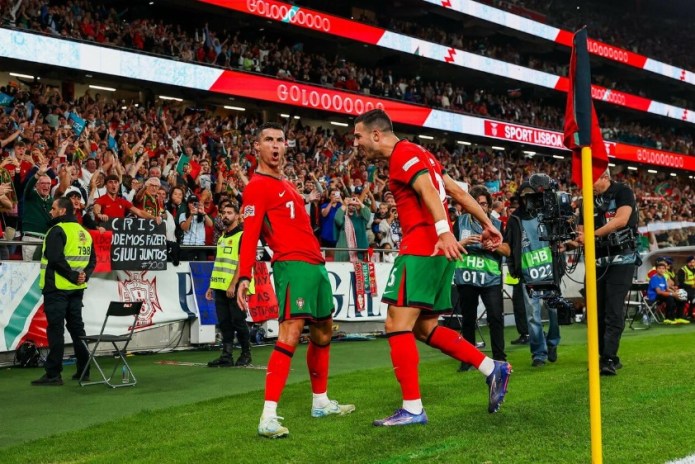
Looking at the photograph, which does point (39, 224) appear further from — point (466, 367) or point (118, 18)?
point (118, 18)

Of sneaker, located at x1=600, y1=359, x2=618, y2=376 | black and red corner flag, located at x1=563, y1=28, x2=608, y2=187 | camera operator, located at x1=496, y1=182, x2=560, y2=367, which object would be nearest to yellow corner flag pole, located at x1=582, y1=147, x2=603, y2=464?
black and red corner flag, located at x1=563, y1=28, x2=608, y2=187

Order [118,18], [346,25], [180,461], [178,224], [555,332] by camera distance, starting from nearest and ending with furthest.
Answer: [180,461] → [555,332] → [178,224] → [118,18] → [346,25]

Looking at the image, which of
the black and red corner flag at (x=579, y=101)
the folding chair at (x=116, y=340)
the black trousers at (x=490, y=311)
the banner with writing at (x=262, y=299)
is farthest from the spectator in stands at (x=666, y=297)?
the black and red corner flag at (x=579, y=101)

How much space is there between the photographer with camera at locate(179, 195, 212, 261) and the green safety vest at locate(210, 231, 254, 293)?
8.54ft

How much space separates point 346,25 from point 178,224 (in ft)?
69.9

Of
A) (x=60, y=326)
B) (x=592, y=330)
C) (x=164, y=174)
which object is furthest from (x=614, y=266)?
(x=164, y=174)

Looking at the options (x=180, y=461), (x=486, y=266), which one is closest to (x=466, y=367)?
(x=486, y=266)

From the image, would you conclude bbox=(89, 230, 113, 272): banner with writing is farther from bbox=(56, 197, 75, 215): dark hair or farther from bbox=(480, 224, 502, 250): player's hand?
bbox=(480, 224, 502, 250): player's hand

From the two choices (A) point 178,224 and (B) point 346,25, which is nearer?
(A) point 178,224

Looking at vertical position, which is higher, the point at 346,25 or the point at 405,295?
the point at 346,25

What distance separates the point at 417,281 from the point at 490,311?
3938mm

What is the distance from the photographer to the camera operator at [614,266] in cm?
848

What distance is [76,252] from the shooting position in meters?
10.0

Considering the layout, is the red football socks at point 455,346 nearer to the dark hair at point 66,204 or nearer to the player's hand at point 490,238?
the player's hand at point 490,238
